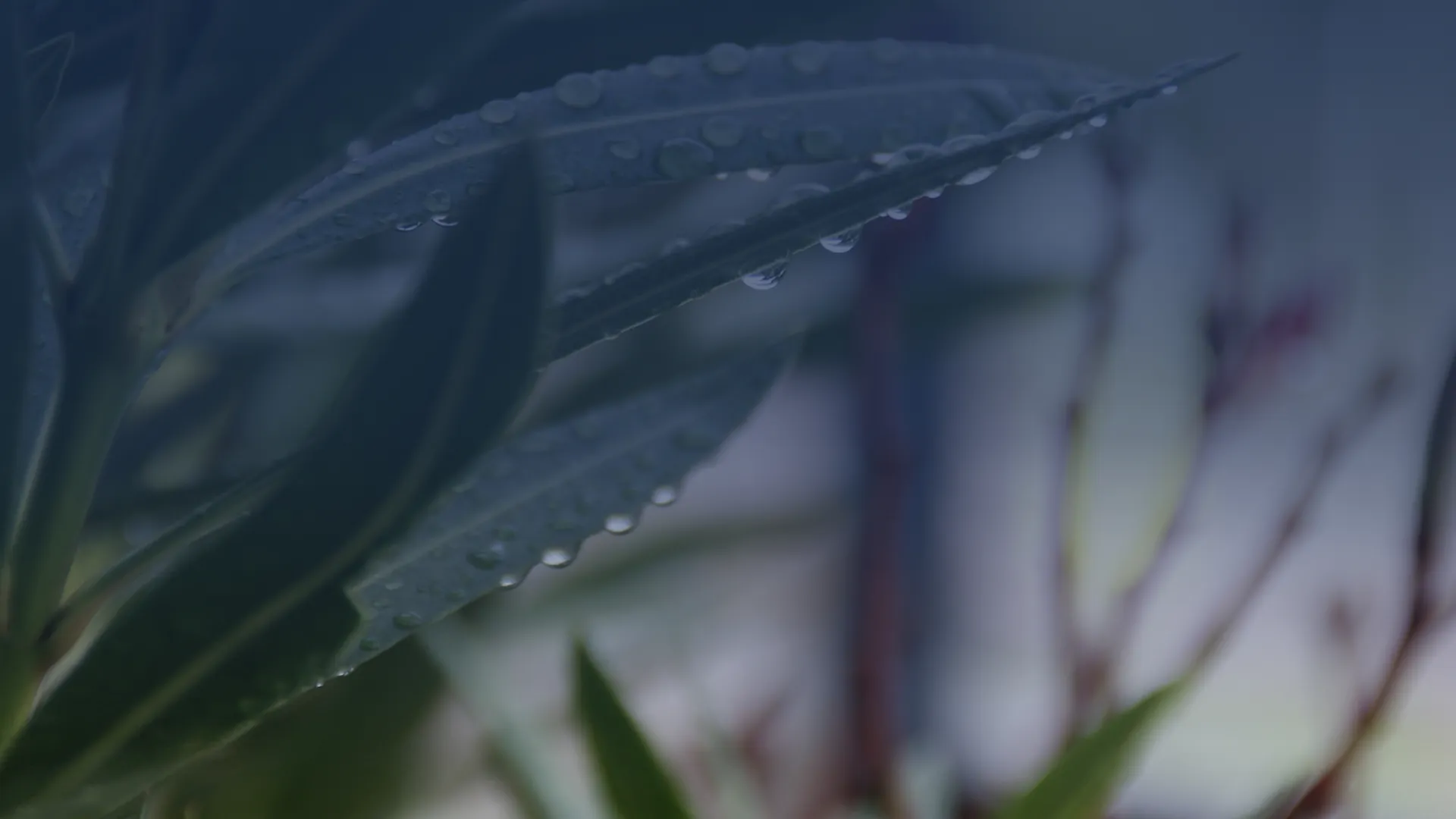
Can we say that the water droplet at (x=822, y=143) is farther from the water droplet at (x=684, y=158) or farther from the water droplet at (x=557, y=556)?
the water droplet at (x=557, y=556)

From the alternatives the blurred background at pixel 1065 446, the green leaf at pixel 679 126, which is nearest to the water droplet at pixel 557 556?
the green leaf at pixel 679 126

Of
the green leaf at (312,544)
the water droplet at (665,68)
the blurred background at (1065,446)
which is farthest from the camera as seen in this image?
the blurred background at (1065,446)

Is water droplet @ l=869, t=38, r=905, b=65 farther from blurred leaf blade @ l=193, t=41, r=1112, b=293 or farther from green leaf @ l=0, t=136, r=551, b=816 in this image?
green leaf @ l=0, t=136, r=551, b=816

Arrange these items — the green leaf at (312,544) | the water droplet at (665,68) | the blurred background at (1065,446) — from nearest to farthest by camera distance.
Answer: the green leaf at (312,544) → the water droplet at (665,68) → the blurred background at (1065,446)

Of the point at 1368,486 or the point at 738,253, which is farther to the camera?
the point at 1368,486

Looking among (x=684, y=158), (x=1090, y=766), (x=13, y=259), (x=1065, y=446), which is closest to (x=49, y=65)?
(x=13, y=259)

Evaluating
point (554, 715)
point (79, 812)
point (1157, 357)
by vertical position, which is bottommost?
point (554, 715)

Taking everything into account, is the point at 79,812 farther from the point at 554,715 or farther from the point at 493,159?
the point at 554,715

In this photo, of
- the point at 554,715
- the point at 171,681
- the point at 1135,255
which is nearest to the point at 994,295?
the point at 1135,255
